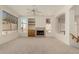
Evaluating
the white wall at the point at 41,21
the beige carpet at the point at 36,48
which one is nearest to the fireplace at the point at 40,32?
the white wall at the point at 41,21

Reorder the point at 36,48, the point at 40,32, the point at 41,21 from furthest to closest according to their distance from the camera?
the point at 41,21
the point at 40,32
the point at 36,48

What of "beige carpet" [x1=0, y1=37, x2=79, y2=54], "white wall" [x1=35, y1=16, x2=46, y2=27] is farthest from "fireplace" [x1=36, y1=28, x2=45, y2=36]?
"beige carpet" [x1=0, y1=37, x2=79, y2=54]

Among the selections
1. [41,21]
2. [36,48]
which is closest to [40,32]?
[41,21]

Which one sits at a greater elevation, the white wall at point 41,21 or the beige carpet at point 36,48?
the white wall at point 41,21

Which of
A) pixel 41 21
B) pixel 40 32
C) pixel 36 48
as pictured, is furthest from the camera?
pixel 41 21

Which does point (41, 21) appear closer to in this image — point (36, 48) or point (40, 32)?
point (40, 32)

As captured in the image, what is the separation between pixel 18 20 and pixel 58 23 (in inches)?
170

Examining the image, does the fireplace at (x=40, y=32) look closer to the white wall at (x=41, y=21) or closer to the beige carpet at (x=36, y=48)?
the white wall at (x=41, y=21)

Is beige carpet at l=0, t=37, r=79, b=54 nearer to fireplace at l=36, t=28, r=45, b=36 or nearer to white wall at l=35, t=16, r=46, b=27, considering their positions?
fireplace at l=36, t=28, r=45, b=36

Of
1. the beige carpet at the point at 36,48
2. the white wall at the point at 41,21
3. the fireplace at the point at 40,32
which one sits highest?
the white wall at the point at 41,21

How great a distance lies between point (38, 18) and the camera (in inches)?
572

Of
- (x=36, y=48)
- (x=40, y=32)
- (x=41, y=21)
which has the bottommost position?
(x=36, y=48)
